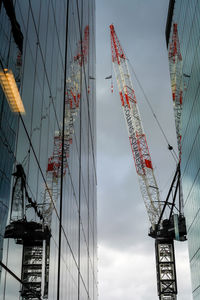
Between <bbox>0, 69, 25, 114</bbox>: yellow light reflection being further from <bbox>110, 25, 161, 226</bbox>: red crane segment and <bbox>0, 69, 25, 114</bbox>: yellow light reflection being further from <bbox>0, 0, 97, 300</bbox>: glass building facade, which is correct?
<bbox>110, 25, 161, 226</bbox>: red crane segment

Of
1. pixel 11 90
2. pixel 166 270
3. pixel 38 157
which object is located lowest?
pixel 38 157

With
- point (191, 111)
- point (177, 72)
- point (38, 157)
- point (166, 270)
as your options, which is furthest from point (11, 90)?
point (166, 270)

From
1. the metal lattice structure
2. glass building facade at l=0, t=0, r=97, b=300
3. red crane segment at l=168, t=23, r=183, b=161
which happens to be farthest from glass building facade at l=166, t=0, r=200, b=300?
the metal lattice structure

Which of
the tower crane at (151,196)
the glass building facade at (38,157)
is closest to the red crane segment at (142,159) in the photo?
the tower crane at (151,196)

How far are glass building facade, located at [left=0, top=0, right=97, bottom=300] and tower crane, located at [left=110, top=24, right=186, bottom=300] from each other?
Result: 4322cm

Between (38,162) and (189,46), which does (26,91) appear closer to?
(38,162)

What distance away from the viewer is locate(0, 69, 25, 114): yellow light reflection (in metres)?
9.47

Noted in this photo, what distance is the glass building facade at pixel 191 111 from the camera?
2783 cm

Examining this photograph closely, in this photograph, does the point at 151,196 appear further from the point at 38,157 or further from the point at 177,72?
the point at 38,157

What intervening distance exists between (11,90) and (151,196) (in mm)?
77064

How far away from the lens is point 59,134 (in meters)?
18.6

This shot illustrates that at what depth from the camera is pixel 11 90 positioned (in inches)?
396

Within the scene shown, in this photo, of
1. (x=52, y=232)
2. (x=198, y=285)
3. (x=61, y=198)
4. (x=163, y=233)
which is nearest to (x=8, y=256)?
(x=52, y=232)

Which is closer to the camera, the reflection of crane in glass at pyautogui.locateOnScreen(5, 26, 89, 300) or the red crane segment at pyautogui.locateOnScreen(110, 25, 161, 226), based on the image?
the reflection of crane in glass at pyautogui.locateOnScreen(5, 26, 89, 300)
